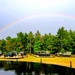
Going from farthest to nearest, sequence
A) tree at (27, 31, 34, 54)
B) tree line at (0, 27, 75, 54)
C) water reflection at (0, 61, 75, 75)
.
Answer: tree at (27, 31, 34, 54) → tree line at (0, 27, 75, 54) → water reflection at (0, 61, 75, 75)

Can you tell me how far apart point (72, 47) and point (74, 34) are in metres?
5.42

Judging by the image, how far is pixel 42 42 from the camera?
75062 mm

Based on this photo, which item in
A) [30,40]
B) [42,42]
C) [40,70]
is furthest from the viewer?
[30,40]

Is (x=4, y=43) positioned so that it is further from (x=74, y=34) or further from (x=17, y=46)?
(x=74, y=34)

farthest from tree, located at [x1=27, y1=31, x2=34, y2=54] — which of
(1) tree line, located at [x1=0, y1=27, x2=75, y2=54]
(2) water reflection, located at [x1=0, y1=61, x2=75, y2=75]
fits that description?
(2) water reflection, located at [x1=0, y1=61, x2=75, y2=75]

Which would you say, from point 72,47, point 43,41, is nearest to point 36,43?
point 43,41

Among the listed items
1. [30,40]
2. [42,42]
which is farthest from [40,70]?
[30,40]

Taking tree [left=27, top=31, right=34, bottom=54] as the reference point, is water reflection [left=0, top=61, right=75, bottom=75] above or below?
below

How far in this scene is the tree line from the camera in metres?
67.7

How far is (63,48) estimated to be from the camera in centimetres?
6762

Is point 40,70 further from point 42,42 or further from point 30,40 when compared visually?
point 30,40

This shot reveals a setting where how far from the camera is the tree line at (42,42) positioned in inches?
2667

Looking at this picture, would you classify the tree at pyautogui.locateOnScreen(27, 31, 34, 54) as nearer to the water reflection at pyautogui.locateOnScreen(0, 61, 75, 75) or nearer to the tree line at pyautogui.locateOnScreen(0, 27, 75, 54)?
the tree line at pyautogui.locateOnScreen(0, 27, 75, 54)

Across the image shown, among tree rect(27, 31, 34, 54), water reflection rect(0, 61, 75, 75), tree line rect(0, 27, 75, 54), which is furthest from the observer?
tree rect(27, 31, 34, 54)
